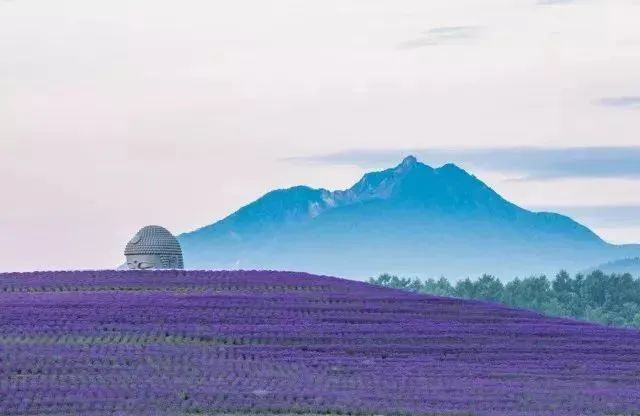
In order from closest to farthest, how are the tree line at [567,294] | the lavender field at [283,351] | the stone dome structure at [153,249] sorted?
1. the lavender field at [283,351]
2. the stone dome structure at [153,249]
3. the tree line at [567,294]

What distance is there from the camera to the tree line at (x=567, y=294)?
12199cm

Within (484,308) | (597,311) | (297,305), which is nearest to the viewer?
(297,305)

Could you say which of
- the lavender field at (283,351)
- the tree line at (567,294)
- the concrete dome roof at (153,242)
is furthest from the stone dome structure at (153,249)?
the tree line at (567,294)

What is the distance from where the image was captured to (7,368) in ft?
156

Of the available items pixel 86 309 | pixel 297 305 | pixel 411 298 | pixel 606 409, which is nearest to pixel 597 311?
pixel 411 298

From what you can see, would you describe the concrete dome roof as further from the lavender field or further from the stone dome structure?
the lavender field

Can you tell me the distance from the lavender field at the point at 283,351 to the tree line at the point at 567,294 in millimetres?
46929

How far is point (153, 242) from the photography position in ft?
284

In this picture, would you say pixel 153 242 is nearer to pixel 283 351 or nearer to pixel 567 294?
pixel 283 351

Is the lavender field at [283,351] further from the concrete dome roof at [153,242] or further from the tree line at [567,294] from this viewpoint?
the tree line at [567,294]

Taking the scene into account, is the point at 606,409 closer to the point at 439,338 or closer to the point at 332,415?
the point at 332,415

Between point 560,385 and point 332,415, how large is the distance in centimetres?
1105

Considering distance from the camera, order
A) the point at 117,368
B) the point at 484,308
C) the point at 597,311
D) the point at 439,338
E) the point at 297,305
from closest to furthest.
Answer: the point at 117,368 → the point at 439,338 → the point at 297,305 → the point at 484,308 → the point at 597,311

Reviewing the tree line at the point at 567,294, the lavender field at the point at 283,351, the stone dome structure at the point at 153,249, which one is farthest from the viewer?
the tree line at the point at 567,294
